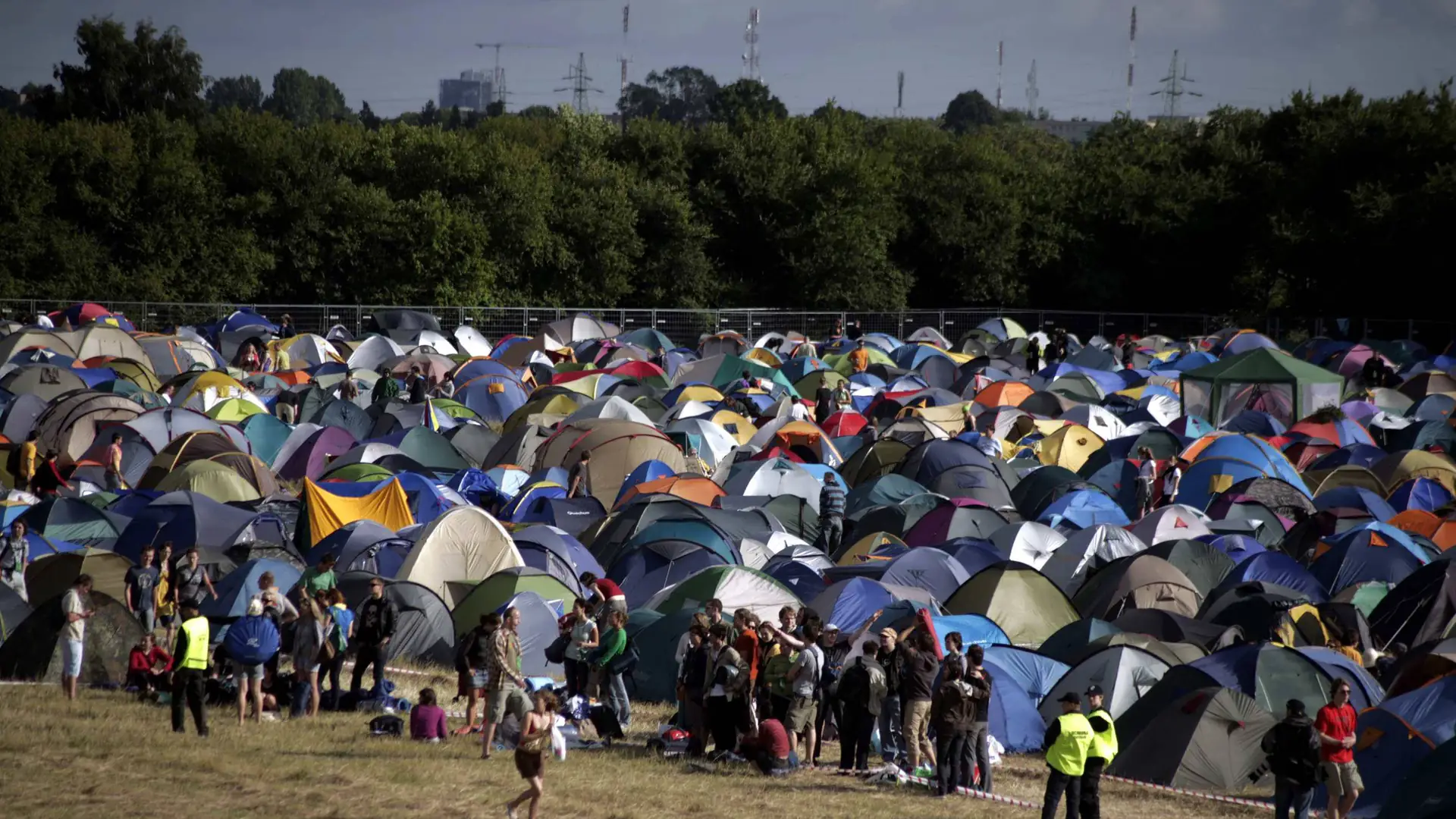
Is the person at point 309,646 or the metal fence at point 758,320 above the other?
the metal fence at point 758,320

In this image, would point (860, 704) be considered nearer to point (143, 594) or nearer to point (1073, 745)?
point (1073, 745)

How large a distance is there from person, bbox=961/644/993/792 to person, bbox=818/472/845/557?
7936mm

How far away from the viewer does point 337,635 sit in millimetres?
12320

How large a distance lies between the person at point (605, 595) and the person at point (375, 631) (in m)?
1.66

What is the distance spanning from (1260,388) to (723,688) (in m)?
21.0

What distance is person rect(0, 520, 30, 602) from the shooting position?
15312 mm

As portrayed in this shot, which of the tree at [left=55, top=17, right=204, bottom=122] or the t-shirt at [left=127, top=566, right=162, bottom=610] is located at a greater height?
the tree at [left=55, top=17, right=204, bottom=122]

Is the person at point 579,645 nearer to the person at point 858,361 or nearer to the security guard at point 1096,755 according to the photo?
the security guard at point 1096,755

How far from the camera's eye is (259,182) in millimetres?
48688

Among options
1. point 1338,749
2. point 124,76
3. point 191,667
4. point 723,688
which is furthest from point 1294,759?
point 124,76

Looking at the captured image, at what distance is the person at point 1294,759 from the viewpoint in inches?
399

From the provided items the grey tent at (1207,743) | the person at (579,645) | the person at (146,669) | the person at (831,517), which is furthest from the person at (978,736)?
the person at (831,517)

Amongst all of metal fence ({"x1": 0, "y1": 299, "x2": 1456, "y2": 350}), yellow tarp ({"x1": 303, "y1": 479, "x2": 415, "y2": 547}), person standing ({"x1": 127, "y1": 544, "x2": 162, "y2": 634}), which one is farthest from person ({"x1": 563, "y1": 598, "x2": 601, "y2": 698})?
metal fence ({"x1": 0, "y1": 299, "x2": 1456, "y2": 350})

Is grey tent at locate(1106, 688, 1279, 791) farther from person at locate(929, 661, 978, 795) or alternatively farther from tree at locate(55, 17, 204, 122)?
tree at locate(55, 17, 204, 122)
